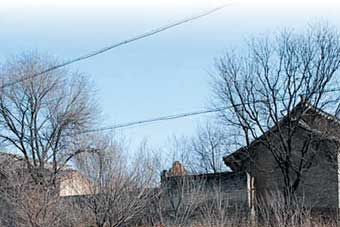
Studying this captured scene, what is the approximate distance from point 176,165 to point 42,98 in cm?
810

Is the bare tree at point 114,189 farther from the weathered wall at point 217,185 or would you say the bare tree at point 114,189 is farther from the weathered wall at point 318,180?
the weathered wall at point 318,180

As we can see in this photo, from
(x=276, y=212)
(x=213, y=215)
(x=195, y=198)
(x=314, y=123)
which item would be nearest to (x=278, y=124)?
(x=314, y=123)

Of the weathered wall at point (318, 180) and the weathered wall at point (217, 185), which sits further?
the weathered wall at point (318, 180)

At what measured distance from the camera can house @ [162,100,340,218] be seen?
25875 mm

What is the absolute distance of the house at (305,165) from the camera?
25875 millimetres

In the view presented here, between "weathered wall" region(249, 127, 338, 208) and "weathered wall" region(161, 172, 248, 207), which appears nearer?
"weathered wall" region(161, 172, 248, 207)

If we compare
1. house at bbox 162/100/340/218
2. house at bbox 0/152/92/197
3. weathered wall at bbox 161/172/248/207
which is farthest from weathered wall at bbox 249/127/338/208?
house at bbox 0/152/92/197

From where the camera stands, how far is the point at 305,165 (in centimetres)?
2777

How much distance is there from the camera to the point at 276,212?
17.4 meters

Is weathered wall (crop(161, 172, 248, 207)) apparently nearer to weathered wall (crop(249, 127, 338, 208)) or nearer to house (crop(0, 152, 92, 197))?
weathered wall (crop(249, 127, 338, 208))

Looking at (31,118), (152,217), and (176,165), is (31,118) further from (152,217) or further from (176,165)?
(152,217)

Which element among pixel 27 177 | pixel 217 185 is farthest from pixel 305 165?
pixel 27 177

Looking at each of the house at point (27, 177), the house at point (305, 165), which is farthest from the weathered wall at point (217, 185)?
the house at point (27, 177)

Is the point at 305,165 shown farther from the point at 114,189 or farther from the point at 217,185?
the point at 114,189
